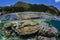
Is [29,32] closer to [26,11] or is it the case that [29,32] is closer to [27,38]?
[27,38]

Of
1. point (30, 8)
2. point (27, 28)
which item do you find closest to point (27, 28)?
point (27, 28)

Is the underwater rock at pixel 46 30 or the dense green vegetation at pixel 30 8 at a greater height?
the dense green vegetation at pixel 30 8

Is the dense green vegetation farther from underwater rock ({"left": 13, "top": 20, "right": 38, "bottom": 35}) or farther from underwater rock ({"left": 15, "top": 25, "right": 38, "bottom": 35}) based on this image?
underwater rock ({"left": 15, "top": 25, "right": 38, "bottom": 35})

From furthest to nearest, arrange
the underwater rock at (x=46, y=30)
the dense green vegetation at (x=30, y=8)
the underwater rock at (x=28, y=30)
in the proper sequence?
the dense green vegetation at (x=30, y=8), the underwater rock at (x=46, y=30), the underwater rock at (x=28, y=30)

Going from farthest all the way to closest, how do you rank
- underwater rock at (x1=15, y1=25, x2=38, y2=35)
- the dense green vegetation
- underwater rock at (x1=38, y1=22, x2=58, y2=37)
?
the dense green vegetation → underwater rock at (x1=38, y1=22, x2=58, y2=37) → underwater rock at (x1=15, y1=25, x2=38, y2=35)

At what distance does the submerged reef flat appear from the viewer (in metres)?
6.16

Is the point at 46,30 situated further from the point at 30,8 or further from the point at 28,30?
the point at 30,8

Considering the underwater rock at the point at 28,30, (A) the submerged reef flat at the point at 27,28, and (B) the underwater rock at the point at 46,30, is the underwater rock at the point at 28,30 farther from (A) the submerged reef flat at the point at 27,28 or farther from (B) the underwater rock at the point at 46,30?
(B) the underwater rock at the point at 46,30

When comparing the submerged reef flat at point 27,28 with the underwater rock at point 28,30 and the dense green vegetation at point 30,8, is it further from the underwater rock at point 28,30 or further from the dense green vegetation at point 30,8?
the dense green vegetation at point 30,8

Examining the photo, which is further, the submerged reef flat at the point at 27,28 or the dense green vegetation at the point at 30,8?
the dense green vegetation at the point at 30,8

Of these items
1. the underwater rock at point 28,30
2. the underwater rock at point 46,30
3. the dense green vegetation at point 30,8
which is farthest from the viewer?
the dense green vegetation at point 30,8

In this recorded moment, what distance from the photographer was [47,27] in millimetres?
6199

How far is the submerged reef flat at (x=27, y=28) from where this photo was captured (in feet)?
20.2

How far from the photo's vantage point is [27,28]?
6059 millimetres
